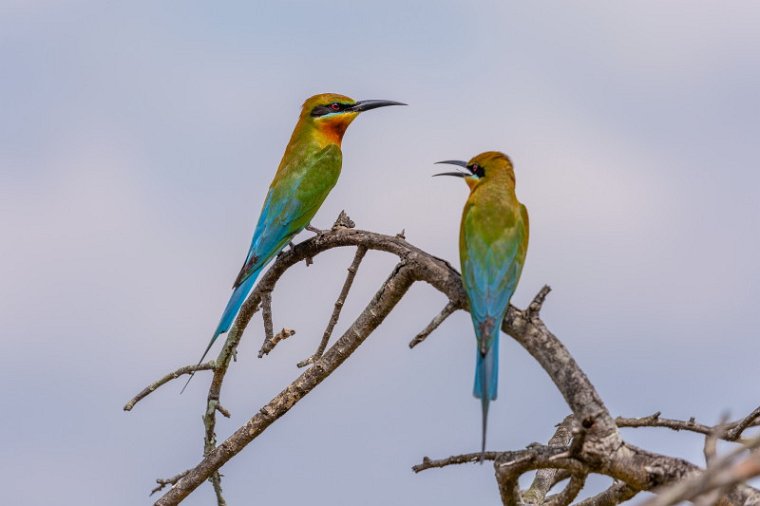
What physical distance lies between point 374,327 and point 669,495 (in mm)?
2673

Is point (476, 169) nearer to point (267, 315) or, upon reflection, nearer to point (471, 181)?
point (471, 181)

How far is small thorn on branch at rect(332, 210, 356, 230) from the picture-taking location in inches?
188

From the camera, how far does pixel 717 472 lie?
1647mm

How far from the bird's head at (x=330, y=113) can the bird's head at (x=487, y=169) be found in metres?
1.55

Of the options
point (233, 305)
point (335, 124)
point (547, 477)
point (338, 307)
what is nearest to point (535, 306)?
point (338, 307)

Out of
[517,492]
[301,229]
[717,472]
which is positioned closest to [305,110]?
[301,229]

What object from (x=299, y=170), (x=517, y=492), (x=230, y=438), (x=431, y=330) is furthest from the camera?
(x=299, y=170)

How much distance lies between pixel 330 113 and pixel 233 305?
1716mm

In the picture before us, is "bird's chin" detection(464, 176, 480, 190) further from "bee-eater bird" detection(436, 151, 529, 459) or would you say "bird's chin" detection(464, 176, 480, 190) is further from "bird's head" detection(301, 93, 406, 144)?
"bird's head" detection(301, 93, 406, 144)

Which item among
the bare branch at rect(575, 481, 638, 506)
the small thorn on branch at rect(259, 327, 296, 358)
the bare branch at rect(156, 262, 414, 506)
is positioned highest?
the small thorn on branch at rect(259, 327, 296, 358)

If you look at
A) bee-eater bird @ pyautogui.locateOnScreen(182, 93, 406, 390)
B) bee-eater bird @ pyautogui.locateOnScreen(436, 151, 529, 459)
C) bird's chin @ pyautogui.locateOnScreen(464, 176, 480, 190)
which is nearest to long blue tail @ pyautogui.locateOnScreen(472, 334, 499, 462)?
Answer: bee-eater bird @ pyautogui.locateOnScreen(436, 151, 529, 459)

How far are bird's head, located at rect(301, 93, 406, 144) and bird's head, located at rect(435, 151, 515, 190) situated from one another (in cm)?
155

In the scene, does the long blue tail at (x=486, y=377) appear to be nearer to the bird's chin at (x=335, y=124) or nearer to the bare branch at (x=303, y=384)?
the bare branch at (x=303, y=384)

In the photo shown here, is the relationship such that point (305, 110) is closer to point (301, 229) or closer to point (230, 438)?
point (301, 229)
